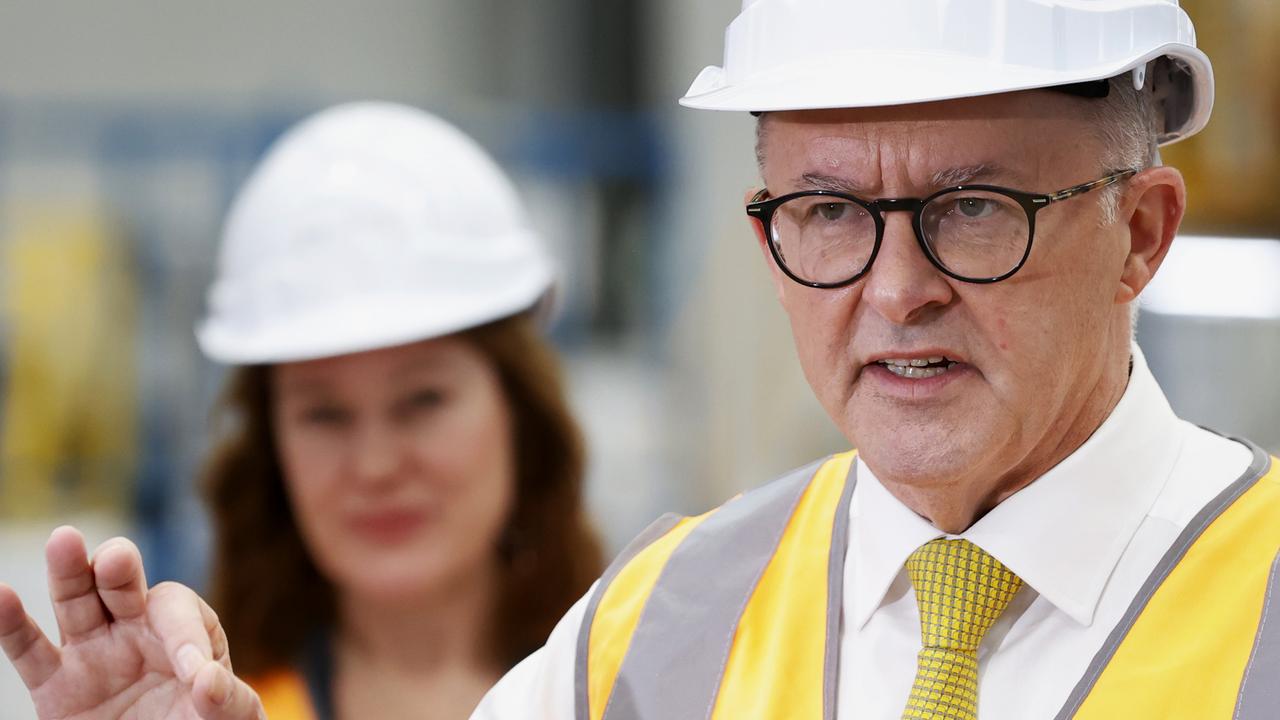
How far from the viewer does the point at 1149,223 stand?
56.7 inches

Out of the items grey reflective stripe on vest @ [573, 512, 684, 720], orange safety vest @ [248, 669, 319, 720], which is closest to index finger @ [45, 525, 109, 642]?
grey reflective stripe on vest @ [573, 512, 684, 720]

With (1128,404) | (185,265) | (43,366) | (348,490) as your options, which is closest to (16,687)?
(43,366)

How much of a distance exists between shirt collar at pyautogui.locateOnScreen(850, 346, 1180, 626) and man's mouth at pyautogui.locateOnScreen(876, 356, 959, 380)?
15cm

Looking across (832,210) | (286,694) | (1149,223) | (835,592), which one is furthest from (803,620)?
(286,694)

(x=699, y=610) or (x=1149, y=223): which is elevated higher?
(x=1149, y=223)

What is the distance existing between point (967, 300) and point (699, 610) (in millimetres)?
453

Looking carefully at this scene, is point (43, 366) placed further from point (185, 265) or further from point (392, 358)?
point (392, 358)

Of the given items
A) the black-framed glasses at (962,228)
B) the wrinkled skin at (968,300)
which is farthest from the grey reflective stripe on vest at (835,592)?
the black-framed glasses at (962,228)

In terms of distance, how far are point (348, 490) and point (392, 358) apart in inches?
9.6

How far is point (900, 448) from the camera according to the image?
137 centimetres

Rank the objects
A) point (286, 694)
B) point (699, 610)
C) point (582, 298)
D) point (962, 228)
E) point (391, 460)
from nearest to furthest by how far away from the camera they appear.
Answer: point (962, 228) < point (699, 610) < point (391, 460) < point (286, 694) < point (582, 298)

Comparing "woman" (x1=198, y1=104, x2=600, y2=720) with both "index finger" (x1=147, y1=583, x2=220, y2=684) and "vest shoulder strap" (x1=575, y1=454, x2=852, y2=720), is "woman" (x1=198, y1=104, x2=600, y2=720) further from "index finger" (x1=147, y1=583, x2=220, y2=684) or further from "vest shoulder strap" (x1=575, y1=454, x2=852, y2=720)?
"index finger" (x1=147, y1=583, x2=220, y2=684)

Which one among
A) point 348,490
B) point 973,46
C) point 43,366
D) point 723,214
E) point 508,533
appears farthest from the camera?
point 723,214

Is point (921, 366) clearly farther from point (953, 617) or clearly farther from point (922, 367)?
point (953, 617)
